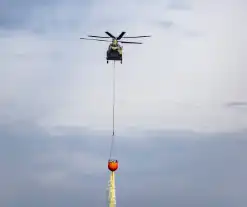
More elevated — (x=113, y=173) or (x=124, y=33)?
(x=124, y=33)

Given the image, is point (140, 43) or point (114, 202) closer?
point (140, 43)

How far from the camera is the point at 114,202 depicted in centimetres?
13838

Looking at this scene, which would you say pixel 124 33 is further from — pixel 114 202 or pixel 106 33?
pixel 114 202

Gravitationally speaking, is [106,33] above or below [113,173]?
above

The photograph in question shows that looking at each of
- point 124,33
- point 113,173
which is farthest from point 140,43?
point 113,173

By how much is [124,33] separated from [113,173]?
32.6 metres

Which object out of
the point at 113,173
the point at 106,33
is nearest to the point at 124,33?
the point at 106,33

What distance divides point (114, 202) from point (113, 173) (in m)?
6.81

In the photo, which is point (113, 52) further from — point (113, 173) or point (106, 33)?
point (113, 173)

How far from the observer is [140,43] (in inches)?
4825

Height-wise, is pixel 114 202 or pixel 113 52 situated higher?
pixel 113 52

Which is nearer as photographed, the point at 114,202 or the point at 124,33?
the point at 124,33

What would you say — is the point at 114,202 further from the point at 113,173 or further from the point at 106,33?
the point at 106,33

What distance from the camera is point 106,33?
4941 inches
